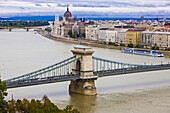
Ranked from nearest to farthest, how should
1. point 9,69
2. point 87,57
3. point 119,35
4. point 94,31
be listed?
point 87,57, point 9,69, point 119,35, point 94,31

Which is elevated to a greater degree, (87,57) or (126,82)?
(87,57)

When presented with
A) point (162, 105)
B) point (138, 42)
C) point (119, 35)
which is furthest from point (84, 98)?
point (119, 35)

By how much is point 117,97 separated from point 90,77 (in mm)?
1017

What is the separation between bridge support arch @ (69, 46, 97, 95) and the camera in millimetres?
12764

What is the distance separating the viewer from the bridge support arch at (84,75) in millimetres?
12764

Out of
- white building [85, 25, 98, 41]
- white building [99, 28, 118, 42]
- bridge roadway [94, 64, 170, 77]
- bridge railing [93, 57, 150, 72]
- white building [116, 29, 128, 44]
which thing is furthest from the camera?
white building [85, 25, 98, 41]

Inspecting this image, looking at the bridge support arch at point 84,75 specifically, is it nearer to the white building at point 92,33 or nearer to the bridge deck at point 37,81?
the bridge deck at point 37,81

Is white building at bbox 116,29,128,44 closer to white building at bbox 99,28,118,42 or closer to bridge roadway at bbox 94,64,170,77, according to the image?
white building at bbox 99,28,118,42

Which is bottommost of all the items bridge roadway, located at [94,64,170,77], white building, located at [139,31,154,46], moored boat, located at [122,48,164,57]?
moored boat, located at [122,48,164,57]

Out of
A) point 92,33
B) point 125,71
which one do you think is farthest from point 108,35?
point 125,71

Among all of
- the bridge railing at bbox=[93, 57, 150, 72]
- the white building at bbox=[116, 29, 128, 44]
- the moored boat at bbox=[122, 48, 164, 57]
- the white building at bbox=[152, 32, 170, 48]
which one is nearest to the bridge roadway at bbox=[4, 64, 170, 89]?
the bridge railing at bbox=[93, 57, 150, 72]

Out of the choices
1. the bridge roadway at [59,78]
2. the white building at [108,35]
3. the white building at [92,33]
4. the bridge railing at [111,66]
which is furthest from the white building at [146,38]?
the bridge roadway at [59,78]

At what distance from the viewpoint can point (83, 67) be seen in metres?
13.0

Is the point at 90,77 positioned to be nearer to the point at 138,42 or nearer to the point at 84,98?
the point at 84,98
